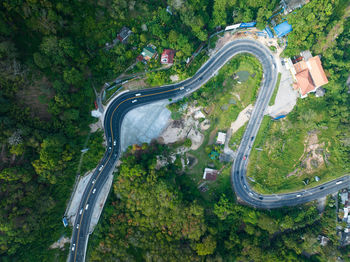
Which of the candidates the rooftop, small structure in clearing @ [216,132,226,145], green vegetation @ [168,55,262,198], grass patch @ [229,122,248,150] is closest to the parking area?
green vegetation @ [168,55,262,198]

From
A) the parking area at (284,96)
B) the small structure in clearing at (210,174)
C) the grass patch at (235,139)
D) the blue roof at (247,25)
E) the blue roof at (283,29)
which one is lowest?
the small structure in clearing at (210,174)

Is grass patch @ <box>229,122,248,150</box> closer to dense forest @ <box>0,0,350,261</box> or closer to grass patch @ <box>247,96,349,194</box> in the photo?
grass patch @ <box>247,96,349,194</box>

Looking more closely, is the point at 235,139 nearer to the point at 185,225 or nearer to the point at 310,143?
the point at 310,143

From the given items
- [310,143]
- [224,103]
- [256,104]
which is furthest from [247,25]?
[310,143]

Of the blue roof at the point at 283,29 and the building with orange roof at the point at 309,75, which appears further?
the blue roof at the point at 283,29

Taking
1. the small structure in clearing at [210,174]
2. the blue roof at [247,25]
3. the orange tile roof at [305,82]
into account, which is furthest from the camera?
the small structure in clearing at [210,174]

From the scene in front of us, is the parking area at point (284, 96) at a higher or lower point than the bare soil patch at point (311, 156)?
higher

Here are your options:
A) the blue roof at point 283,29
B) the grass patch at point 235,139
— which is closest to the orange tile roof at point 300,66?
the blue roof at point 283,29

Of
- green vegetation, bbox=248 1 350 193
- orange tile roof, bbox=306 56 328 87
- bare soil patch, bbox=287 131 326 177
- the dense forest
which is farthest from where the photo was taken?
bare soil patch, bbox=287 131 326 177

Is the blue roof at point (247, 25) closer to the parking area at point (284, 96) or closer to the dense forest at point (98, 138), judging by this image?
the dense forest at point (98, 138)
